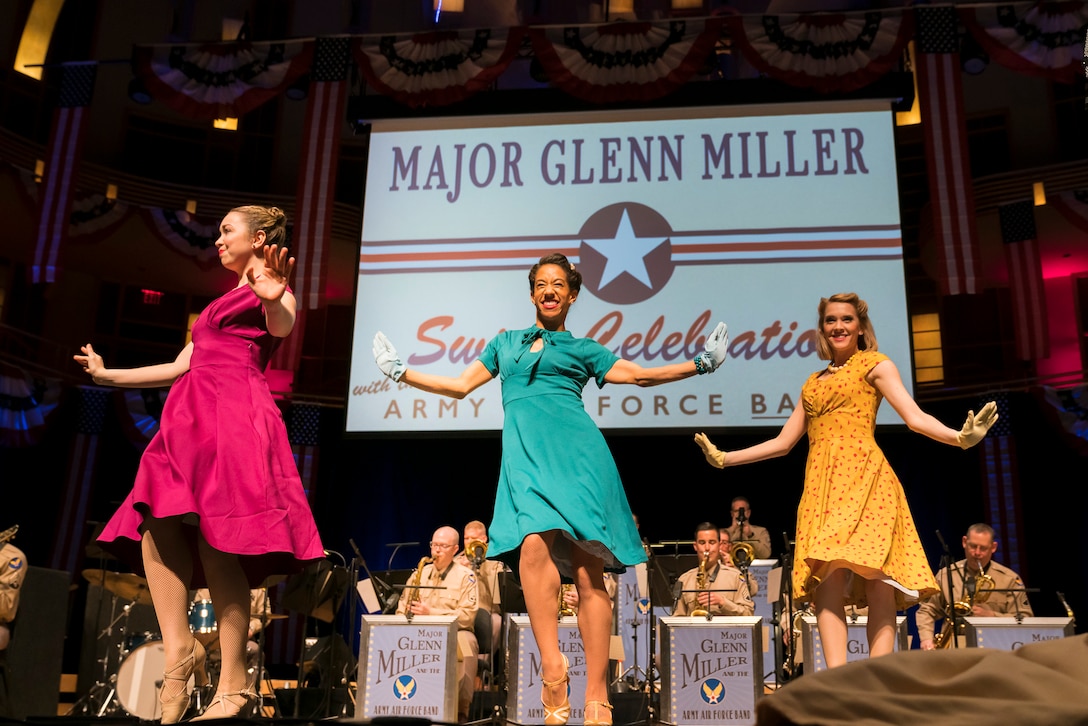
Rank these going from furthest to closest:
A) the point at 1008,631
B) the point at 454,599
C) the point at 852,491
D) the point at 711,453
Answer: the point at 454,599
the point at 1008,631
the point at 711,453
the point at 852,491

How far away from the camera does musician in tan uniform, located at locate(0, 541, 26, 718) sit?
5754 millimetres

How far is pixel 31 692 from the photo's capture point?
20.2ft

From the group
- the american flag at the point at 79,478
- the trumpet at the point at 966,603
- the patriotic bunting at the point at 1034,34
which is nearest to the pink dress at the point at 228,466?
the trumpet at the point at 966,603

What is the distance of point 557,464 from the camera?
12.0ft

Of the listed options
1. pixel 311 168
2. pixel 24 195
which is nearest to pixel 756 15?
pixel 311 168

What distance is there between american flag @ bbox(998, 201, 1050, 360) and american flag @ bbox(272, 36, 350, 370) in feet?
21.3

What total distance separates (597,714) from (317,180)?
704cm

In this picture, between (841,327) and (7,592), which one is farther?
(7,592)

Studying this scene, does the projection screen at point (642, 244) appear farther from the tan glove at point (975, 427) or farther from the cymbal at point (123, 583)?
the tan glove at point (975, 427)

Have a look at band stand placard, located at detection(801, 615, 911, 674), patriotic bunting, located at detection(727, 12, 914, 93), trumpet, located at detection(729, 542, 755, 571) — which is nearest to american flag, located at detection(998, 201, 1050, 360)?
patriotic bunting, located at detection(727, 12, 914, 93)

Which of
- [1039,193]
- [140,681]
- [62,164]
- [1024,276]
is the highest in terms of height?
[1039,193]

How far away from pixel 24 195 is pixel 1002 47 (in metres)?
10.5

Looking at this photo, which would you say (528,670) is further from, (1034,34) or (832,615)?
(1034,34)

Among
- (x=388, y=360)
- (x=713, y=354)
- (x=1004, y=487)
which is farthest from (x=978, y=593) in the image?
(x=1004, y=487)
